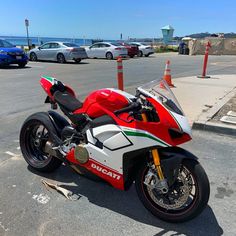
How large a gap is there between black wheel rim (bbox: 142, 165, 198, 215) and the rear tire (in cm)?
145

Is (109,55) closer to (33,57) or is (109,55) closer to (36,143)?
(33,57)

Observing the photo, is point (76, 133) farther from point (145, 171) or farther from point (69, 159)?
point (145, 171)

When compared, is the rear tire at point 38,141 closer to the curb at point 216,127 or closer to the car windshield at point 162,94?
the car windshield at point 162,94

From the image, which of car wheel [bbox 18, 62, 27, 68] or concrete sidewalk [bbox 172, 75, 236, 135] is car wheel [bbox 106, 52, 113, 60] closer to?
car wheel [bbox 18, 62, 27, 68]

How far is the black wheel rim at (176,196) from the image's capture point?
9.22ft

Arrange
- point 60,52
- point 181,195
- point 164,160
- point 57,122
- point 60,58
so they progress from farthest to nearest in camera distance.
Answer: point 60,58
point 60,52
point 57,122
point 181,195
point 164,160

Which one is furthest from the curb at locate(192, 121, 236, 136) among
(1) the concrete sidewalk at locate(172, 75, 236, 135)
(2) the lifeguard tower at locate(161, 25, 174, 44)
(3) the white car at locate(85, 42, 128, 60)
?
(2) the lifeguard tower at locate(161, 25, 174, 44)

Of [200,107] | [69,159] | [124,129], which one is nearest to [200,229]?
[124,129]

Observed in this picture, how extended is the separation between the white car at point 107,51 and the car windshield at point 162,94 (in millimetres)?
20509

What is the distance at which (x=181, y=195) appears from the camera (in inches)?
112

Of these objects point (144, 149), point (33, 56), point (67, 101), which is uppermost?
point (67, 101)

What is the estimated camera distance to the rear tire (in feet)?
12.4

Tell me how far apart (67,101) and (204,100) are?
16.5ft

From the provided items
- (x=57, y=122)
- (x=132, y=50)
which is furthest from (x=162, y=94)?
(x=132, y=50)
